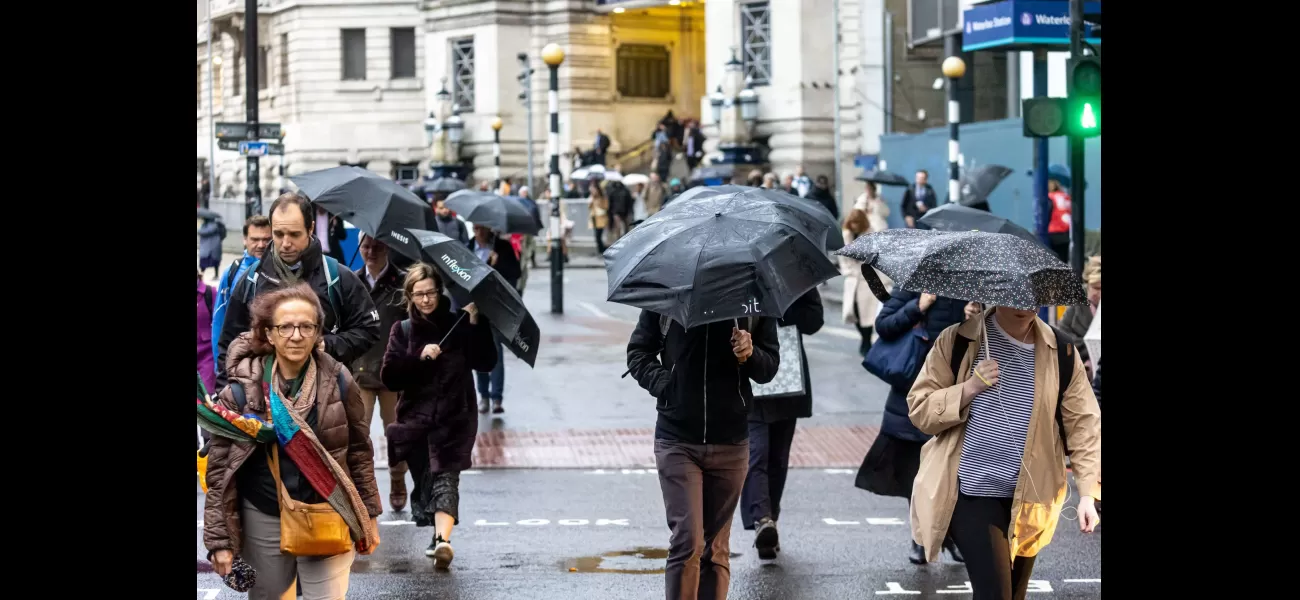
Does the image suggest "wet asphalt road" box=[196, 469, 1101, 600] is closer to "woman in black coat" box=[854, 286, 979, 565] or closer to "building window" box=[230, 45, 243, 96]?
"woman in black coat" box=[854, 286, 979, 565]

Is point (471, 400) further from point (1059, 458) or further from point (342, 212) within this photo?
point (1059, 458)

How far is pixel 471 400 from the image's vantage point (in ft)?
29.1

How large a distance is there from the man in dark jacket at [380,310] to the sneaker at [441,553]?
153 centimetres

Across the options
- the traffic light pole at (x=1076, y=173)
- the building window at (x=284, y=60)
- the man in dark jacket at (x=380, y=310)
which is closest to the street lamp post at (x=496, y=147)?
the building window at (x=284, y=60)

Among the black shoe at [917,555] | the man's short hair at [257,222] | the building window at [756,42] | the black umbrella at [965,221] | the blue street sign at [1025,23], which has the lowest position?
the black shoe at [917,555]

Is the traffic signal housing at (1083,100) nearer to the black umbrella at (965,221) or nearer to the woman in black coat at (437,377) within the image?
the black umbrella at (965,221)

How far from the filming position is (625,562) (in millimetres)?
8836

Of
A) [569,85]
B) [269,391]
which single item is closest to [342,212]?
[269,391]

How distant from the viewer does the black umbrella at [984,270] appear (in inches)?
237

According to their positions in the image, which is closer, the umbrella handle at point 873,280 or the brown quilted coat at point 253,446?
the brown quilted coat at point 253,446

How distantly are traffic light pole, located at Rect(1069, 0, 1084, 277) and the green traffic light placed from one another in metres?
0.25

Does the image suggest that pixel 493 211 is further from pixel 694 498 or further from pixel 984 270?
pixel 984 270

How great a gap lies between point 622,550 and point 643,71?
49.0 meters
